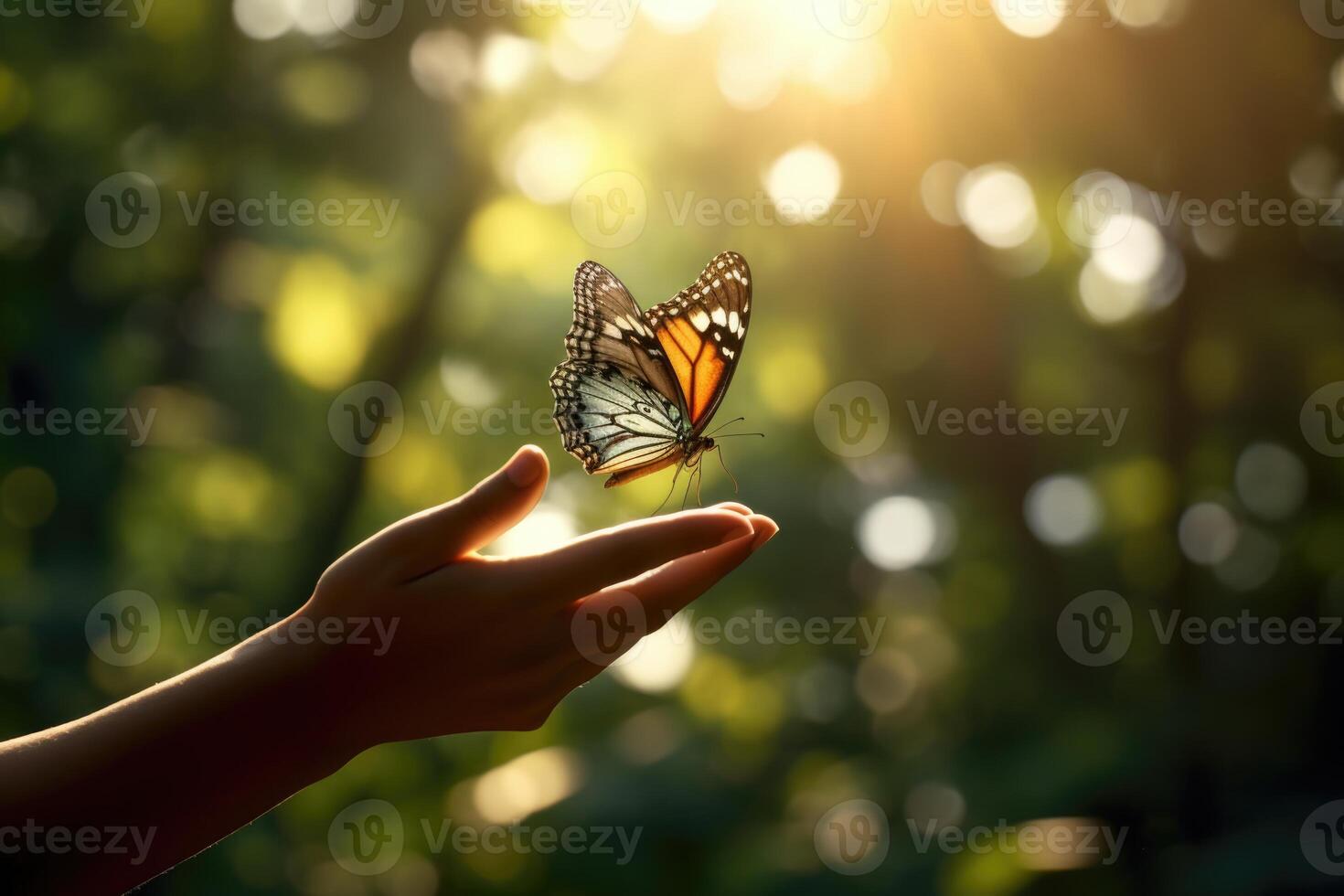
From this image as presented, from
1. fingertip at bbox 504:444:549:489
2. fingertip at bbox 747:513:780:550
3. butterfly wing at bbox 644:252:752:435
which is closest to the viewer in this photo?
fingertip at bbox 504:444:549:489

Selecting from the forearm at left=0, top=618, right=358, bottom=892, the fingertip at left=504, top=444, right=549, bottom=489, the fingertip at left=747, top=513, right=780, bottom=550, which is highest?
the fingertip at left=504, top=444, right=549, bottom=489

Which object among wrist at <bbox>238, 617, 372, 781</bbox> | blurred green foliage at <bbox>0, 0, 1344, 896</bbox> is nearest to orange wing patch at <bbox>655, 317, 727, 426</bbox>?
wrist at <bbox>238, 617, 372, 781</bbox>

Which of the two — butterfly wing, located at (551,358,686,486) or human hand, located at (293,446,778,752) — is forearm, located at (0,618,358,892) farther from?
butterfly wing, located at (551,358,686,486)

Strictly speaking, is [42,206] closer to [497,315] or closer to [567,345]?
[497,315]

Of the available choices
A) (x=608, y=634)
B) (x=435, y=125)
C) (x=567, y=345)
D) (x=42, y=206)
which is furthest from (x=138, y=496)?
(x=608, y=634)

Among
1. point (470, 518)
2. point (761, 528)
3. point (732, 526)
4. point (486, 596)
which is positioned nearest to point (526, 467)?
point (470, 518)

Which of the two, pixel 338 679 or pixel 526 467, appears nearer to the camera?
pixel 526 467

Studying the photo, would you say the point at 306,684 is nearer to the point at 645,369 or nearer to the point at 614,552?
the point at 614,552
